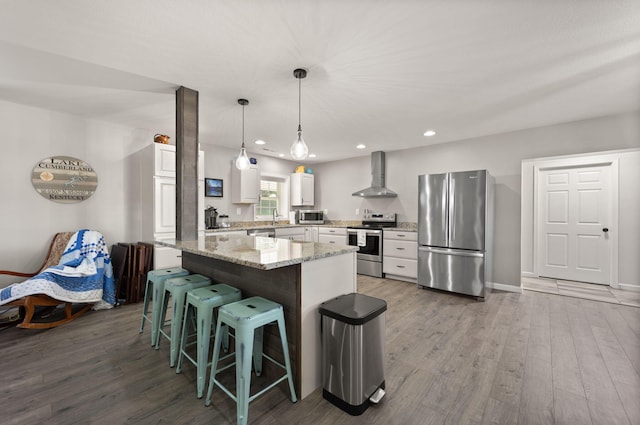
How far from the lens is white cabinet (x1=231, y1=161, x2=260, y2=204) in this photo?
16.5 feet

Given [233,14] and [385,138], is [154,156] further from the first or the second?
[385,138]

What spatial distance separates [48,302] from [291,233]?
3679mm

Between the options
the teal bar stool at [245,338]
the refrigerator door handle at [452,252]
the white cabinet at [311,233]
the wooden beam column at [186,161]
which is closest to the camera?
the teal bar stool at [245,338]

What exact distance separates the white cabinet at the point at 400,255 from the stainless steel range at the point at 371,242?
0.39ft

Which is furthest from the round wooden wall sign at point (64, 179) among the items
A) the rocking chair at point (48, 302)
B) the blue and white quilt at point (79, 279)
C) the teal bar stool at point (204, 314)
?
the teal bar stool at point (204, 314)

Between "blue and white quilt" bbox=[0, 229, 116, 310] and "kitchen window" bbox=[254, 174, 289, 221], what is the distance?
2.75m

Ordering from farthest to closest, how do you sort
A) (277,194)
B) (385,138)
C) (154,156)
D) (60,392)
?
(277,194)
(385,138)
(154,156)
(60,392)

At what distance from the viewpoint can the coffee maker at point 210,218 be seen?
461cm

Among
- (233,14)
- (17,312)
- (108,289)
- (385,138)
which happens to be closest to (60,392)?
(108,289)

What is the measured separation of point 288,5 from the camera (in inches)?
64.4

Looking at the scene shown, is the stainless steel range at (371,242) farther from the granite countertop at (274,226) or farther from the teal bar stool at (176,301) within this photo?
the teal bar stool at (176,301)

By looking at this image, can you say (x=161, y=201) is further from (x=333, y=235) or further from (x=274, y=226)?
(x=333, y=235)

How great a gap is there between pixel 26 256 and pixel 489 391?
16.4 ft

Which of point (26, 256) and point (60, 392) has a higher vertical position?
point (26, 256)
